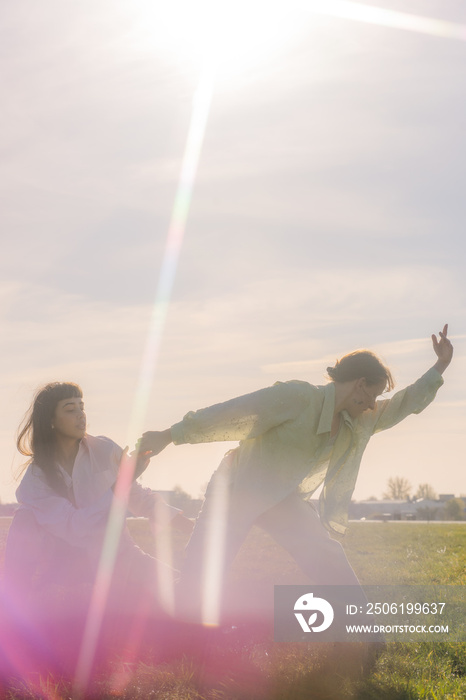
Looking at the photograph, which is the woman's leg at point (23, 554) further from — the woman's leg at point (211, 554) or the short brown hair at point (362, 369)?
the short brown hair at point (362, 369)

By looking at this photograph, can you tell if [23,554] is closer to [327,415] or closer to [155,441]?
[155,441]

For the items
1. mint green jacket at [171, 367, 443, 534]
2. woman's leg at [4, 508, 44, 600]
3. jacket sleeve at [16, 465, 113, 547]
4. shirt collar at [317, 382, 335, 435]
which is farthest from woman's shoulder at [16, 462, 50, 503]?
shirt collar at [317, 382, 335, 435]

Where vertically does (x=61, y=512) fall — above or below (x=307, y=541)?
above

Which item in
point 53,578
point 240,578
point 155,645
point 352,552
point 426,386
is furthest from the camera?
point 352,552

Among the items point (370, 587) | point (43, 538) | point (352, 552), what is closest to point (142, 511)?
point (43, 538)

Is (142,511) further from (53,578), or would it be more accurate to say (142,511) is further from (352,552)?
(352,552)

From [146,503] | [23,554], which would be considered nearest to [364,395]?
[146,503]

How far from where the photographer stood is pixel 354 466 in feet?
23.0

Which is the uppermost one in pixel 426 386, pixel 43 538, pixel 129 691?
pixel 426 386

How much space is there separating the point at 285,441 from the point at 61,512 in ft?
7.31

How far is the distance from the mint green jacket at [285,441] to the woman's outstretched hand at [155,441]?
0.08 meters

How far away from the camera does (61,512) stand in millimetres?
7441

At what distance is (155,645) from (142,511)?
195 centimetres

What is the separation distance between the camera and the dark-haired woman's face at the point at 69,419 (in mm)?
7883
